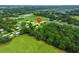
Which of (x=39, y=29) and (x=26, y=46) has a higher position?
(x=39, y=29)

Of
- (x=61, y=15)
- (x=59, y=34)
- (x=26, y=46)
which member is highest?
(x=61, y=15)

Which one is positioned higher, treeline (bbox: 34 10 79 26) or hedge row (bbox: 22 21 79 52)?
treeline (bbox: 34 10 79 26)

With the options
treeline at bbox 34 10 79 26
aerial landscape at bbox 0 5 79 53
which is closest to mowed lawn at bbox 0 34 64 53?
aerial landscape at bbox 0 5 79 53

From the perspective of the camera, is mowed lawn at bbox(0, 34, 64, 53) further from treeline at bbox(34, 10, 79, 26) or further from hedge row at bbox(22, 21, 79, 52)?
treeline at bbox(34, 10, 79, 26)

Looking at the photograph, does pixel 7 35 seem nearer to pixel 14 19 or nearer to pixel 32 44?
pixel 14 19

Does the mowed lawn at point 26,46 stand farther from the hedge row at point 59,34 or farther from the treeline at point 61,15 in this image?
the treeline at point 61,15

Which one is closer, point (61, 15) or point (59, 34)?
point (59, 34)

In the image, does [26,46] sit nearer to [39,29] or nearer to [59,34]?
[39,29]

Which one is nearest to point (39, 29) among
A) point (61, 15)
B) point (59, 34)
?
point (59, 34)
